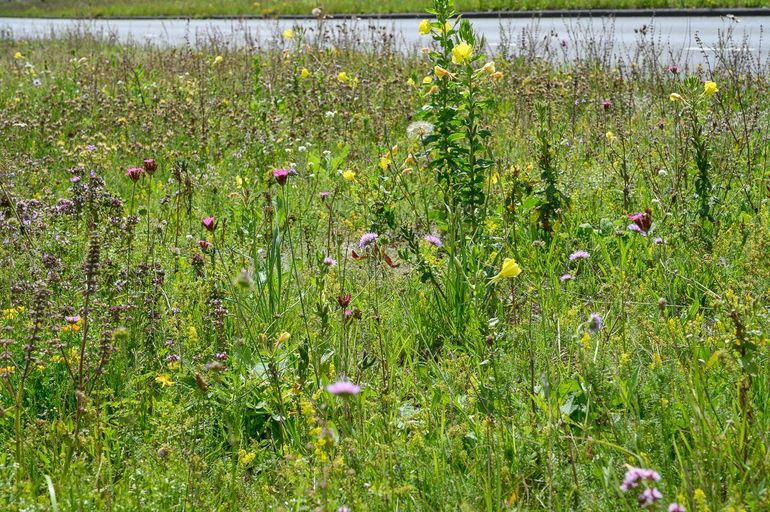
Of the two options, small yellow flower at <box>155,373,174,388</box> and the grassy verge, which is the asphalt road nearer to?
the grassy verge

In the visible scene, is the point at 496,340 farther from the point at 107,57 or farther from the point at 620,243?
the point at 107,57

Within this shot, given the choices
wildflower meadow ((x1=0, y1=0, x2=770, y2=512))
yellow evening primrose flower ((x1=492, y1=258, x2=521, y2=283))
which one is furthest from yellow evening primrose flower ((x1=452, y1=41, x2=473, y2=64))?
yellow evening primrose flower ((x1=492, y1=258, x2=521, y2=283))

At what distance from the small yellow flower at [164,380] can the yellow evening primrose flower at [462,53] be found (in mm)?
2024

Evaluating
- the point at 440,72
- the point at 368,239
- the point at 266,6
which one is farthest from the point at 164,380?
the point at 266,6

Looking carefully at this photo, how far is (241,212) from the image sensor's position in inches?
198

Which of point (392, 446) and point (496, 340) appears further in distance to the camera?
point (496, 340)

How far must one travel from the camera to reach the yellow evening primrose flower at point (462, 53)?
13.4 ft

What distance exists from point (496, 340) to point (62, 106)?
5.45 meters

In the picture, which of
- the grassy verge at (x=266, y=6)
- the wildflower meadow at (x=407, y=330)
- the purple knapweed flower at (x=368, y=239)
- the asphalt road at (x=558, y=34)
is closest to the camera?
the wildflower meadow at (x=407, y=330)

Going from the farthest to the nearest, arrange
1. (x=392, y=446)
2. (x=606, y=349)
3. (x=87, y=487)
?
(x=606, y=349) → (x=392, y=446) → (x=87, y=487)

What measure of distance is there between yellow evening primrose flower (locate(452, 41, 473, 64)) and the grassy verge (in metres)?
6.70

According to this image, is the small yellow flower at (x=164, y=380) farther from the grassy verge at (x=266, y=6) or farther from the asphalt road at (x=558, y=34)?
the grassy verge at (x=266, y=6)

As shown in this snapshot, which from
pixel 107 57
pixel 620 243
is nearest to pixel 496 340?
pixel 620 243

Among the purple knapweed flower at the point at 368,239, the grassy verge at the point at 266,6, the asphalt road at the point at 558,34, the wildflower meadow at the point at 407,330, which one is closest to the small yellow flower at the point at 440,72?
the wildflower meadow at the point at 407,330
